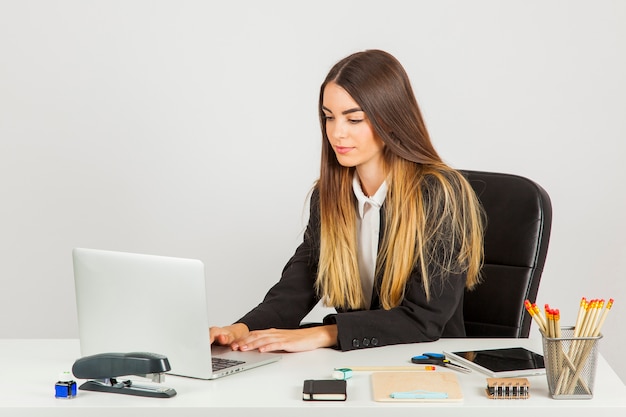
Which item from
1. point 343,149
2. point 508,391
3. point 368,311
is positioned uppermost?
point 343,149

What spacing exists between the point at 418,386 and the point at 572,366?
30cm

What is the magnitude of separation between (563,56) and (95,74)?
2078 millimetres

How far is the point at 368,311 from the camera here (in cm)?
236

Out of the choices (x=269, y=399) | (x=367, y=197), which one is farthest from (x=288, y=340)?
(x=367, y=197)

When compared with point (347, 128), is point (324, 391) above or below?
below

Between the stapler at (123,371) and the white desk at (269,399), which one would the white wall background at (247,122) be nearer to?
the white desk at (269,399)

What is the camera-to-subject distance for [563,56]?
3.93m

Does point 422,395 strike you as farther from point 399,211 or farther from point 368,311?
point 399,211

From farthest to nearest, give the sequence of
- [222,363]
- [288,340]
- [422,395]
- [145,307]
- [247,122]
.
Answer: [247,122] < [288,340] < [222,363] < [145,307] < [422,395]

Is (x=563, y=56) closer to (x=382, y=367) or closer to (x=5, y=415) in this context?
(x=382, y=367)

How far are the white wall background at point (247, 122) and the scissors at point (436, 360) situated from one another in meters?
1.94

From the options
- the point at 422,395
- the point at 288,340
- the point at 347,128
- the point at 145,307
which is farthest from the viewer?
the point at 347,128

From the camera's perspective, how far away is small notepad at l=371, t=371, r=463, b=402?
1.77 m

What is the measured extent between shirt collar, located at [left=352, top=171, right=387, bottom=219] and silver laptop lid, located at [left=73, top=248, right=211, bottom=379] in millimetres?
936
